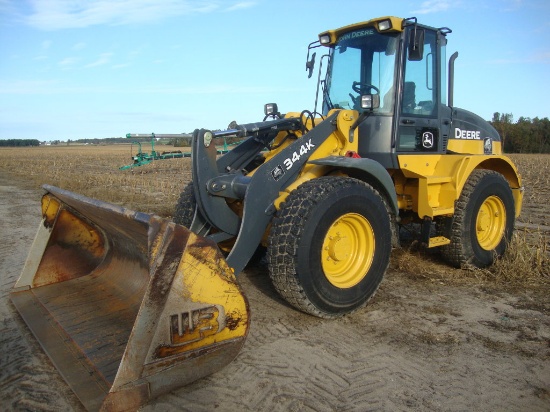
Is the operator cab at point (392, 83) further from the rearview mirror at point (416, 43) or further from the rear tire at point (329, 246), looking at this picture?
the rear tire at point (329, 246)

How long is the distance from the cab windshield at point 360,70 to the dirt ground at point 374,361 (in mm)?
2099

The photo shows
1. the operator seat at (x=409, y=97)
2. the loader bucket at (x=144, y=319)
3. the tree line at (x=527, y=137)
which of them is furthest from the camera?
the tree line at (x=527, y=137)

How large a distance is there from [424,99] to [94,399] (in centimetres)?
440

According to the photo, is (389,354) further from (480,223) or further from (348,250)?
(480,223)

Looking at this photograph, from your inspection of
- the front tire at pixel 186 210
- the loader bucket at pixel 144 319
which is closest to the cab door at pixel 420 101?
the front tire at pixel 186 210

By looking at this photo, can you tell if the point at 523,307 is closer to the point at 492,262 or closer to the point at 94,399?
the point at 492,262

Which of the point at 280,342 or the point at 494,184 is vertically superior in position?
the point at 494,184

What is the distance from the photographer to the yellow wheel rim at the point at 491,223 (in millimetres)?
5822

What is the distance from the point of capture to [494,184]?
5.69 meters

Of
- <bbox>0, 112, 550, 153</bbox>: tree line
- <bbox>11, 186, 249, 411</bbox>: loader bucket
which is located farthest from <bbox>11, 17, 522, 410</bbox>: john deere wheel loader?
<bbox>0, 112, 550, 153</bbox>: tree line

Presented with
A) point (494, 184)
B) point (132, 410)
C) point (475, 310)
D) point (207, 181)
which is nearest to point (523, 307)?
point (475, 310)

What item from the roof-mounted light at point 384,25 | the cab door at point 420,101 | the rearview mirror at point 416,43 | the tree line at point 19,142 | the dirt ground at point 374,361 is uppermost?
the tree line at point 19,142

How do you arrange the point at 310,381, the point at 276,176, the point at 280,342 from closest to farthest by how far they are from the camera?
the point at 310,381 → the point at 280,342 → the point at 276,176

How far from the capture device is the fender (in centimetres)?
414
